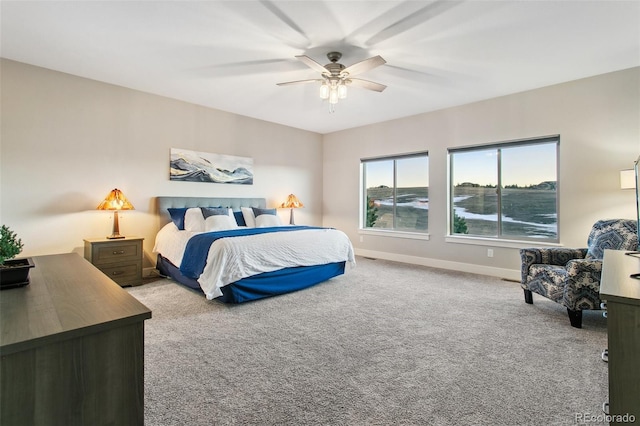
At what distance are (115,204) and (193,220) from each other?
0.99 meters

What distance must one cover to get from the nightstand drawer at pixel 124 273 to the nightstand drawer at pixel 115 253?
0.08 m

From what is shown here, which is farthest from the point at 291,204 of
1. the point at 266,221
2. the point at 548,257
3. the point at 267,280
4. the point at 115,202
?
the point at 548,257

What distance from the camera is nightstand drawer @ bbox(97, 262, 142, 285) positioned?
3.93m

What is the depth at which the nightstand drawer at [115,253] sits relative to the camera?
3826 mm

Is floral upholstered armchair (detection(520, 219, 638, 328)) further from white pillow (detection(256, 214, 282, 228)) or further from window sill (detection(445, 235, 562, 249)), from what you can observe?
white pillow (detection(256, 214, 282, 228))

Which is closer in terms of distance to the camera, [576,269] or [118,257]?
[576,269]

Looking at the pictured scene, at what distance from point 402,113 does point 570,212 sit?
2.99 meters

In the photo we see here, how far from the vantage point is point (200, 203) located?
5137 mm

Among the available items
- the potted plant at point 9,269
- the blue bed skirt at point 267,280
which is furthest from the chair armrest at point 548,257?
the potted plant at point 9,269

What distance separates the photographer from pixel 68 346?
2.91 feet

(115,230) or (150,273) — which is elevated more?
(115,230)

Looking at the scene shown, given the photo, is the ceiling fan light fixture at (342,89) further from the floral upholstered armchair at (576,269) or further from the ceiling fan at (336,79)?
the floral upholstered armchair at (576,269)

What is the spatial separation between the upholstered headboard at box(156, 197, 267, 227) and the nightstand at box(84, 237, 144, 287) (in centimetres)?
67

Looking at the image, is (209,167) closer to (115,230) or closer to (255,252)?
(115,230)
